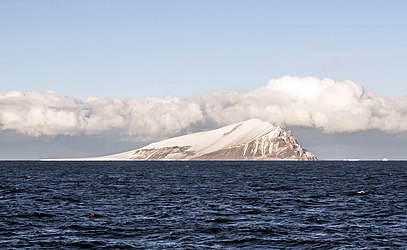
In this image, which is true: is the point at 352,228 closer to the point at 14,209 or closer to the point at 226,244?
the point at 226,244

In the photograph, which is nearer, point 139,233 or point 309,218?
point 139,233

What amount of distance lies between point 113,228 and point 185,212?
13.7 meters

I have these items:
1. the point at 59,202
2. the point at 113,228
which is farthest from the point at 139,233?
the point at 59,202

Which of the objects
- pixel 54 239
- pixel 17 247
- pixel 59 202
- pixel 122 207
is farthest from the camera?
pixel 59 202

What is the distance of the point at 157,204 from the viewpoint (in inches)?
2990

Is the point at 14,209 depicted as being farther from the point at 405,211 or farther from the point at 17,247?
the point at 405,211

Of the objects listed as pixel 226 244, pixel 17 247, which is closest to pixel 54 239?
pixel 17 247

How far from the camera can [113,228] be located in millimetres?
53531

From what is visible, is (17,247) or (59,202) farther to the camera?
(59,202)

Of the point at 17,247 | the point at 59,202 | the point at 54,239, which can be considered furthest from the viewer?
the point at 59,202

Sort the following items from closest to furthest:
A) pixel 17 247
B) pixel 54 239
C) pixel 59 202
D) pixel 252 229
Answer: pixel 17 247 < pixel 54 239 < pixel 252 229 < pixel 59 202

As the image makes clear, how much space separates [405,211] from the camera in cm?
6762

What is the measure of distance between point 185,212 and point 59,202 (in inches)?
825

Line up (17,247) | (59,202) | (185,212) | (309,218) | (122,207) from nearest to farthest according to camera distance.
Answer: (17,247) → (309,218) → (185,212) → (122,207) → (59,202)
